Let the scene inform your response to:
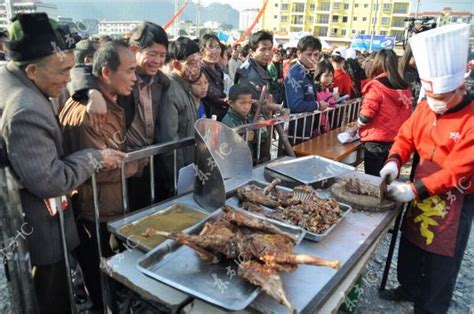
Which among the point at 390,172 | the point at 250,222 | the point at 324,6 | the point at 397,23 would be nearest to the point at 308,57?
the point at 390,172

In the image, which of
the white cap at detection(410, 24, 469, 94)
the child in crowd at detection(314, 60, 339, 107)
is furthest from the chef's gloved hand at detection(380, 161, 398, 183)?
the child in crowd at detection(314, 60, 339, 107)

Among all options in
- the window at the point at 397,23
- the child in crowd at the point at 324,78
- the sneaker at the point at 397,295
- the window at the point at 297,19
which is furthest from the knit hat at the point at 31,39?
the window at the point at 297,19

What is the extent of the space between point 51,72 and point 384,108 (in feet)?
10.5

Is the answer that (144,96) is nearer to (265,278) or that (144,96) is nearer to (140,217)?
(140,217)

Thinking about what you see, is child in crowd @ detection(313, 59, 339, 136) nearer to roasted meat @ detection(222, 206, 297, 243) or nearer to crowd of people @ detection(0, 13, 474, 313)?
crowd of people @ detection(0, 13, 474, 313)

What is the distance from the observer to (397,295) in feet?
10.0

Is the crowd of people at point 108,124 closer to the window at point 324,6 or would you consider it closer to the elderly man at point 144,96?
the elderly man at point 144,96

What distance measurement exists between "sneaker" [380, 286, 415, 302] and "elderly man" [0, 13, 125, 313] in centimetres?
266

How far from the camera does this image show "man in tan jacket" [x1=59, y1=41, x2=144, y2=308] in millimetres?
2080

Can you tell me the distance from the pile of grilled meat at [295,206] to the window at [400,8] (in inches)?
3315

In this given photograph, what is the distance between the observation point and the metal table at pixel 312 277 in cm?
140

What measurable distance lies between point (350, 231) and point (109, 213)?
5.09 feet

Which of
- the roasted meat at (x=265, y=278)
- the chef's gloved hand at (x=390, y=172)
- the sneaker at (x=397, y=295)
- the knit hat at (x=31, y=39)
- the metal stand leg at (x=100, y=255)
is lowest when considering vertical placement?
the sneaker at (x=397, y=295)

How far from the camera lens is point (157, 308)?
5.46 ft
